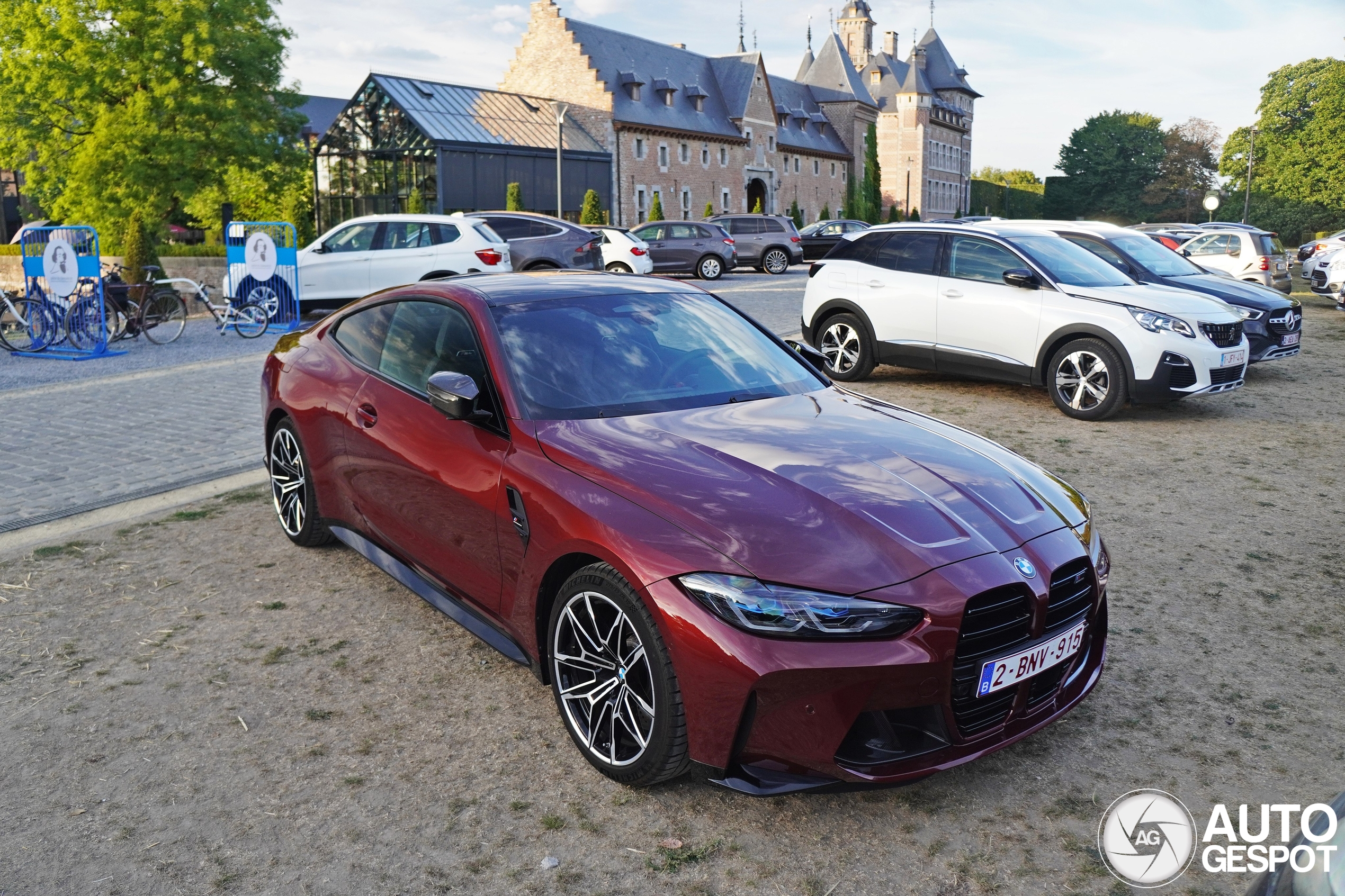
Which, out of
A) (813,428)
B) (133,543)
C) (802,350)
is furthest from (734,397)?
(133,543)

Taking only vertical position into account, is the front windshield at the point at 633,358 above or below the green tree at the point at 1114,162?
below

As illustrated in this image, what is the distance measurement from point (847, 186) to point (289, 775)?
3668 inches

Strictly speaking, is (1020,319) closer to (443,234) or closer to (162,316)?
(443,234)

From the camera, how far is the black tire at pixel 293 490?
5582 mm

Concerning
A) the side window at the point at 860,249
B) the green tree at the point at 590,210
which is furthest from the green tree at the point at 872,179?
the side window at the point at 860,249

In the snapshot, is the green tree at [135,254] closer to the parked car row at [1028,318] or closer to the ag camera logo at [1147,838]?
the parked car row at [1028,318]

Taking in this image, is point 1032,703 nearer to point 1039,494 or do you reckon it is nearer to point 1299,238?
point 1039,494

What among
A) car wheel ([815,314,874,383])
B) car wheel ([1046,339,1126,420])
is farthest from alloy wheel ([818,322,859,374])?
car wheel ([1046,339,1126,420])

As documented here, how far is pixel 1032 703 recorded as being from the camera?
3.41m

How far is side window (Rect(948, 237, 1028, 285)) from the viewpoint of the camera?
1058 cm

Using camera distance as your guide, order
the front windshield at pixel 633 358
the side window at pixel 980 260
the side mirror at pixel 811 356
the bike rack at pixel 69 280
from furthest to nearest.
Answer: the bike rack at pixel 69 280, the side window at pixel 980 260, the side mirror at pixel 811 356, the front windshield at pixel 633 358

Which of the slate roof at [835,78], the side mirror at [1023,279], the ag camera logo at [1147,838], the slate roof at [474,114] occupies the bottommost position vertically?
the ag camera logo at [1147,838]

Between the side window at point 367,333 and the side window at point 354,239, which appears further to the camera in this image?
the side window at point 354,239

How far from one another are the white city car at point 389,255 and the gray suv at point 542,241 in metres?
2.58
